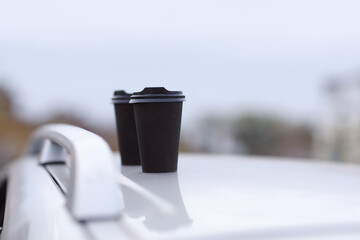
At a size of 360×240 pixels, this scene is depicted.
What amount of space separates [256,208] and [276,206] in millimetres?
54

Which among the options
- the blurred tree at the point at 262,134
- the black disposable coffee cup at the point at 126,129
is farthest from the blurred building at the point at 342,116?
the black disposable coffee cup at the point at 126,129

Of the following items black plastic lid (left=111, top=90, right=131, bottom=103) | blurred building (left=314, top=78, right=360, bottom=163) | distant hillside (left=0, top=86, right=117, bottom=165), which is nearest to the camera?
black plastic lid (left=111, top=90, right=131, bottom=103)

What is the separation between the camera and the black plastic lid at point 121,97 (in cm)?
187

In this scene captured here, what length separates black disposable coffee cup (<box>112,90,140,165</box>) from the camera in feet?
6.19

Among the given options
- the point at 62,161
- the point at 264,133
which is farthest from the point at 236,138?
the point at 62,161

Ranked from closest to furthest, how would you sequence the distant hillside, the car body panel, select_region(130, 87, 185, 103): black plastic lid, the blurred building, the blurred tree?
the car body panel, select_region(130, 87, 185, 103): black plastic lid, the distant hillside, the blurred building, the blurred tree

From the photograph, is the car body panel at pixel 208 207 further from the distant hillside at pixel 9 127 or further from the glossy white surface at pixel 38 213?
the distant hillside at pixel 9 127

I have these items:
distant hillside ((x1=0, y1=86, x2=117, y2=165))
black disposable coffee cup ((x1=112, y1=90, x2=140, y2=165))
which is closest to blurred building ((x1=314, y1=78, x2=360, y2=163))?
distant hillside ((x1=0, y1=86, x2=117, y2=165))

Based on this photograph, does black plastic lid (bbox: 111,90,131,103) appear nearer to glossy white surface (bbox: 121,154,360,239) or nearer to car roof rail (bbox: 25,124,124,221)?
glossy white surface (bbox: 121,154,360,239)

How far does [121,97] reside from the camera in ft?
6.21

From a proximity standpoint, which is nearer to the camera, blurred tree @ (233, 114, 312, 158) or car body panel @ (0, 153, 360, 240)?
car body panel @ (0, 153, 360, 240)

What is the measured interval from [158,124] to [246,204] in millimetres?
513

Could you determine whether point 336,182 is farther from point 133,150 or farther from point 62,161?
point 62,161

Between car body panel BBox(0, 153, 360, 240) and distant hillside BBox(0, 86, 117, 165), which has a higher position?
car body panel BBox(0, 153, 360, 240)
